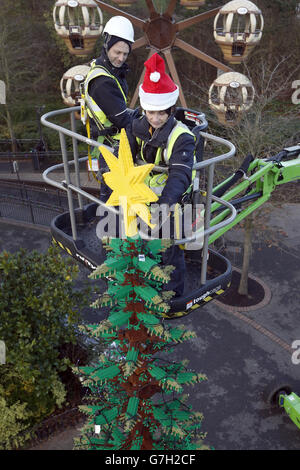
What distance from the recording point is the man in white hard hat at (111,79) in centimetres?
509

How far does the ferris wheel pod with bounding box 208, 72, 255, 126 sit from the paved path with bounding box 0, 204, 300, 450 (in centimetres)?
464

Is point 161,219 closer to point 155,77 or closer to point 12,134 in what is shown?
point 155,77

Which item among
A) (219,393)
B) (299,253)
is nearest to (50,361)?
(219,393)

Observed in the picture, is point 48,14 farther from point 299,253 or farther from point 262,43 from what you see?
point 299,253

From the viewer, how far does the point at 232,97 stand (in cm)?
1244

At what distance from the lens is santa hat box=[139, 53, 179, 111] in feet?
13.7

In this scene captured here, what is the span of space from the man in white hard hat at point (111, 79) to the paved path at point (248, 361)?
6825 mm

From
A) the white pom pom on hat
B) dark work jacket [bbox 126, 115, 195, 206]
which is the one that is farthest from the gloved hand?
the white pom pom on hat

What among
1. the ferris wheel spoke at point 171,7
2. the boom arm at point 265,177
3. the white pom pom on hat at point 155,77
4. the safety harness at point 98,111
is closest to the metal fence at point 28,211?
the ferris wheel spoke at point 171,7

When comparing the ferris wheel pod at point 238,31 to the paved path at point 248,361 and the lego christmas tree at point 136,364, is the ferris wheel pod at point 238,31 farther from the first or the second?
the lego christmas tree at point 136,364

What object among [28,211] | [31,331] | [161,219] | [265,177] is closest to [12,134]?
[28,211]

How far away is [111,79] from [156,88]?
1.15 meters

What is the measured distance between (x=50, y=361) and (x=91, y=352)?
3.81ft

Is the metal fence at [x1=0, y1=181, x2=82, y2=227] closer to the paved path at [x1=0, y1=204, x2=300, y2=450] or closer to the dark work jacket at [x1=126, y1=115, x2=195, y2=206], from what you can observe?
the paved path at [x1=0, y1=204, x2=300, y2=450]
